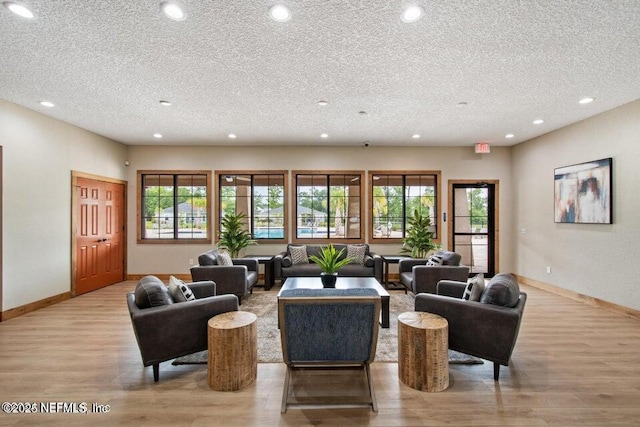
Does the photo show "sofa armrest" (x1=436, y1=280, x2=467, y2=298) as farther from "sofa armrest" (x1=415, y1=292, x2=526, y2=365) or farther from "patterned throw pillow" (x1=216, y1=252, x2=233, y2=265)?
"patterned throw pillow" (x1=216, y1=252, x2=233, y2=265)

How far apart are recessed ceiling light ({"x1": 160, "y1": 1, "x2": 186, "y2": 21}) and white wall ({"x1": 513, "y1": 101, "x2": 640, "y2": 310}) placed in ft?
18.2

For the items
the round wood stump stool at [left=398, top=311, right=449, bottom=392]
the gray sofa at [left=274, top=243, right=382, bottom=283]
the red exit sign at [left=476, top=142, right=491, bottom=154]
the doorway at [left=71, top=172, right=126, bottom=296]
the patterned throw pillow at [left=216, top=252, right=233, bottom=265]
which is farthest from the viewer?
the red exit sign at [left=476, top=142, right=491, bottom=154]

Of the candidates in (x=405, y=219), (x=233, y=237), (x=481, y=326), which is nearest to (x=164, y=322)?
(x=481, y=326)

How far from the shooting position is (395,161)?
21.7ft

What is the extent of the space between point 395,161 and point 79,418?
242 inches

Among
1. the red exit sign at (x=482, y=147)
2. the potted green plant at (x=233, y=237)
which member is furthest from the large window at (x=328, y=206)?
the red exit sign at (x=482, y=147)

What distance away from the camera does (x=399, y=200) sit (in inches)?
263

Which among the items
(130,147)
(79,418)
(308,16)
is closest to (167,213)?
(130,147)

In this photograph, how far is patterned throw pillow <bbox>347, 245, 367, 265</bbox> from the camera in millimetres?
5895

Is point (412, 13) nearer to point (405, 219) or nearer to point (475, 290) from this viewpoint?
point (475, 290)

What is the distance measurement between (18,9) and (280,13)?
1923mm

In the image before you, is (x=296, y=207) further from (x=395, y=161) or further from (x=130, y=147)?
(x=130, y=147)

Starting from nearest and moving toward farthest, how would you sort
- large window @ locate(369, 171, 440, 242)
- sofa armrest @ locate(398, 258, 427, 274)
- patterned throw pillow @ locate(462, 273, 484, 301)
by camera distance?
patterned throw pillow @ locate(462, 273, 484, 301), sofa armrest @ locate(398, 258, 427, 274), large window @ locate(369, 171, 440, 242)

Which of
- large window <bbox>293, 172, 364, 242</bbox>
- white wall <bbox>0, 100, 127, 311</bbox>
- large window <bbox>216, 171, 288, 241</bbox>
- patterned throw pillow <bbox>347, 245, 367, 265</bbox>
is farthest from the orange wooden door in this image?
patterned throw pillow <bbox>347, 245, 367, 265</bbox>
